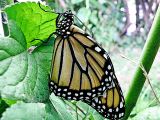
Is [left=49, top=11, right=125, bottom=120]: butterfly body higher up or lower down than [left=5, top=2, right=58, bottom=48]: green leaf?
lower down

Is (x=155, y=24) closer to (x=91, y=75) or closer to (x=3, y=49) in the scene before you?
(x=91, y=75)

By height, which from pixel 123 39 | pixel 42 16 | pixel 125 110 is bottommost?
pixel 123 39

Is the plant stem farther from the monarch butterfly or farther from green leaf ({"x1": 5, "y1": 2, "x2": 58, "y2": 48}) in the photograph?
green leaf ({"x1": 5, "y1": 2, "x2": 58, "y2": 48})

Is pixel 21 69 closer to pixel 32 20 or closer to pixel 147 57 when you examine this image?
pixel 32 20

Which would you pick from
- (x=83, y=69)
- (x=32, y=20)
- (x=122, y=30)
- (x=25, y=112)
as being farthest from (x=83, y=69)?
(x=122, y=30)

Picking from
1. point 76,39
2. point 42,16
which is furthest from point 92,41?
point 42,16

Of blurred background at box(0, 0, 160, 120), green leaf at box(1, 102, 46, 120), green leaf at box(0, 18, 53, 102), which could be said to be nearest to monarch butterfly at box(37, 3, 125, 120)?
green leaf at box(0, 18, 53, 102)

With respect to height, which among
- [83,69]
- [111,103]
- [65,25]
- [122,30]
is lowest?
[122,30]
